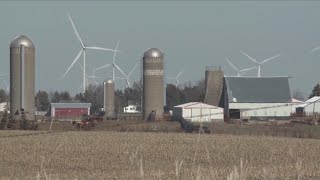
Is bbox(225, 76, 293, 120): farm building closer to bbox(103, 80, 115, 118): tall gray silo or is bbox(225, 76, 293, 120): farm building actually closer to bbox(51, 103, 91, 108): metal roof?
bbox(103, 80, 115, 118): tall gray silo

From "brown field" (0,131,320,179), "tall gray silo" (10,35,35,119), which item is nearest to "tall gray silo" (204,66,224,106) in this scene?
"tall gray silo" (10,35,35,119)

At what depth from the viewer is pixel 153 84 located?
10538 cm

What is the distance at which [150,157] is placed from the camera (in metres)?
34.6

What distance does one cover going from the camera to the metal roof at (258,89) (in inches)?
4242

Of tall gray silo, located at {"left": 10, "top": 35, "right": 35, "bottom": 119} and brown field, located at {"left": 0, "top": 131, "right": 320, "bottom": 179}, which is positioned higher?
tall gray silo, located at {"left": 10, "top": 35, "right": 35, "bottom": 119}

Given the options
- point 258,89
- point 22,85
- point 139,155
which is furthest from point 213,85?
point 139,155

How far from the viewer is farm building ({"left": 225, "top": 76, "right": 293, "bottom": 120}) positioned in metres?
106

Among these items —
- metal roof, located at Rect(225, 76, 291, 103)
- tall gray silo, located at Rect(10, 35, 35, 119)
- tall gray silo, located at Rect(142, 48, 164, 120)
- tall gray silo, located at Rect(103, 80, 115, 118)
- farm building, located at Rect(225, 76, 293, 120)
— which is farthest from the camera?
tall gray silo, located at Rect(103, 80, 115, 118)

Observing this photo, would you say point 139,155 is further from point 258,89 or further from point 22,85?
point 258,89

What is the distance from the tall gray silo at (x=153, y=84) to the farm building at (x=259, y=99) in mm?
10630

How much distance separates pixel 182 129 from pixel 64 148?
33.6m

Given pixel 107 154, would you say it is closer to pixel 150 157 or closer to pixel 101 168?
pixel 150 157

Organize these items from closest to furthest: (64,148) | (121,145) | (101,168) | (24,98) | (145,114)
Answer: (101,168) → (64,148) → (121,145) → (24,98) → (145,114)

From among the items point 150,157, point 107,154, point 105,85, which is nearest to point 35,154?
point 107,154
